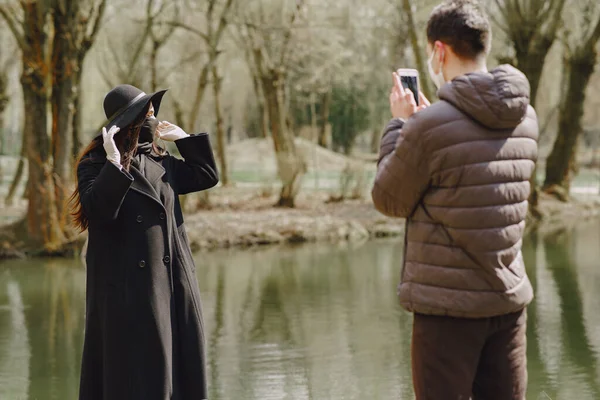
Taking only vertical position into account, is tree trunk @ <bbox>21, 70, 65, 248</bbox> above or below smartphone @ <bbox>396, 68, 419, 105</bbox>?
below

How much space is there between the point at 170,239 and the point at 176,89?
35.6 m

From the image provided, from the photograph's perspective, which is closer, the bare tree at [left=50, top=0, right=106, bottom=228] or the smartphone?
the smartphone

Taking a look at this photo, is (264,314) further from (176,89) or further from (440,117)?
(176,89)

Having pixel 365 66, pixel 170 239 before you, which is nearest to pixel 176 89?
pixel 365 66

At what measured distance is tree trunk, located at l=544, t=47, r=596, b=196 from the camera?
25891 mm

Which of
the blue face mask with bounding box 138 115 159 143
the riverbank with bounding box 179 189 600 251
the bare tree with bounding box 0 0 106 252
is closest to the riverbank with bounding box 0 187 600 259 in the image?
the riverbank with bounding box 179 189 600 251

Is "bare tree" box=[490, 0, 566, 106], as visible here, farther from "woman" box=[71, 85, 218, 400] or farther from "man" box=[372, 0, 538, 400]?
A: "man" box=[372, 0, 538, 400]

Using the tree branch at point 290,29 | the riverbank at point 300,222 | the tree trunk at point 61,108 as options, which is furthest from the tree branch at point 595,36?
the tree trunk at point 61,108

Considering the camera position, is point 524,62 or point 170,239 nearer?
point 170,239

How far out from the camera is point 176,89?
39438 mm

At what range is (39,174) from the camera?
17016 mm

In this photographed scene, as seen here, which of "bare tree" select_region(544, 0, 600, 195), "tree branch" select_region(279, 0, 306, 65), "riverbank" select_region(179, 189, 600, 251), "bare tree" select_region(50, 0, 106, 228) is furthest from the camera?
"bare tree" select_region(544, 0, 600, 195)

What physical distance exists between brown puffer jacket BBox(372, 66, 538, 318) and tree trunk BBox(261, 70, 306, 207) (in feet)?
Result: 67.2

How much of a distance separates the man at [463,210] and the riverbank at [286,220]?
14.5 metres
